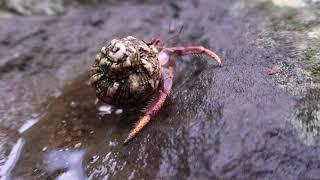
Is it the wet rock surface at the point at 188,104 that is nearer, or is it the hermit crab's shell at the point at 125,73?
the wet rock surface at the point at 188,104

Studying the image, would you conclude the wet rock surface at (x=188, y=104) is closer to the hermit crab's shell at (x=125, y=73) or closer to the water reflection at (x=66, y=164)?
the water reflection at (x=66, y=164)

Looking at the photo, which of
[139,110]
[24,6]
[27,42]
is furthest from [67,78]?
[24,6]

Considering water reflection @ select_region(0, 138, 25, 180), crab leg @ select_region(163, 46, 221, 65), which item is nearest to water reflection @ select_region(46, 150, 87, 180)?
water reflection @ select_region(0, 138, 25, 180)

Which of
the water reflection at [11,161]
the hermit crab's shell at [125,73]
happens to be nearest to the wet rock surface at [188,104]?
the water reflection at [11,161]

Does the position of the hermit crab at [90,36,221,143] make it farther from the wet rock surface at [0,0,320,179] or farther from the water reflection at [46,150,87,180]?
the water reflection at [46,150,87,180]

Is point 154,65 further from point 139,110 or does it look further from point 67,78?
point 67,78

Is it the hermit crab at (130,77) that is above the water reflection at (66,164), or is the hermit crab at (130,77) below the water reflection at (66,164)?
above
